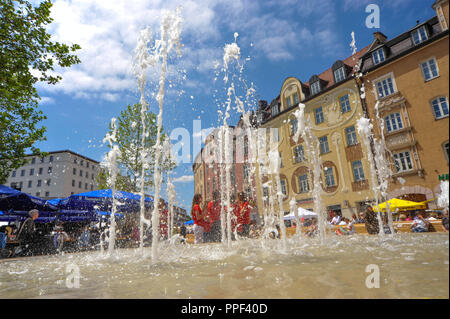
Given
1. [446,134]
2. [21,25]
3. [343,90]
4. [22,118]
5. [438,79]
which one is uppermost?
[343,90]

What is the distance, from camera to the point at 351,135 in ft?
61.4

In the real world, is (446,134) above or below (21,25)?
below

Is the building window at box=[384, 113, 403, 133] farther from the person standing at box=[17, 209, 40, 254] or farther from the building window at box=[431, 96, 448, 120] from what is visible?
the person standing at box=[17, 209, 40, 254]

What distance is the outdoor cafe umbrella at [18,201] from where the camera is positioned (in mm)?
9269

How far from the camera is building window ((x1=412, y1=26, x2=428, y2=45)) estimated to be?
1605 centimetres

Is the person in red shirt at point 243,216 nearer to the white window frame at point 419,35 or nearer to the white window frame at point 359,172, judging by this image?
the white window frame at point 359,172

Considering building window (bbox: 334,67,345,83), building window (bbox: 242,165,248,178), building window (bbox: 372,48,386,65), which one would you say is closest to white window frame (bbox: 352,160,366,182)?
building window (bbox: 372,48,386,65)

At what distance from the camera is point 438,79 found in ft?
4.66

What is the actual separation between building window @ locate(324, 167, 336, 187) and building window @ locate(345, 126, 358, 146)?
2542 mm

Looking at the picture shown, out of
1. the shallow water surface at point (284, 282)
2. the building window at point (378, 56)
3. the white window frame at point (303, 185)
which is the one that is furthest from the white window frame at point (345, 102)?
the shallow water surface at point (284, 282)

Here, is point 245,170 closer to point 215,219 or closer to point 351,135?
point 351,135

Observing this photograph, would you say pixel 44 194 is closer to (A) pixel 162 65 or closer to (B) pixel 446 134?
(A) pixel 162 65

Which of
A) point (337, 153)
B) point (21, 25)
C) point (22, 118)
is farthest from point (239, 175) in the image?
point (21, 25)
